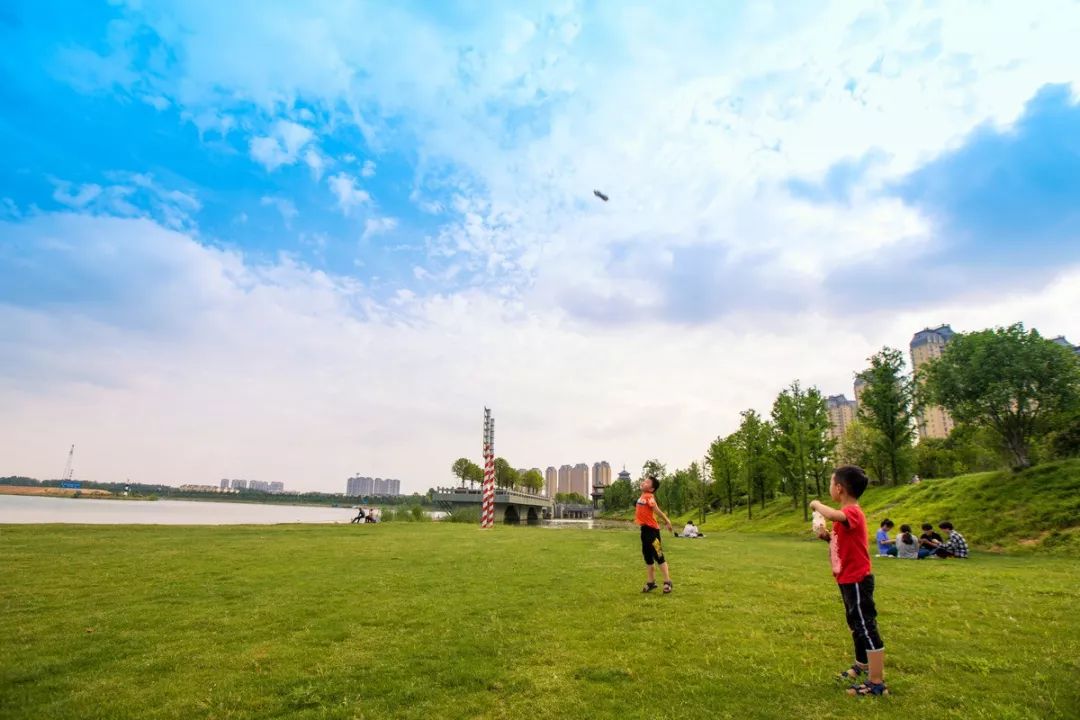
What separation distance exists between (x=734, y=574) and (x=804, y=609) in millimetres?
5386

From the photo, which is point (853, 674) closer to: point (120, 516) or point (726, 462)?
point (726, 462)

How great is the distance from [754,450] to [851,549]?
6094 cm

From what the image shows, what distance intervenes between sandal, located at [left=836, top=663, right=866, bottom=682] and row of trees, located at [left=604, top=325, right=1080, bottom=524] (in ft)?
128

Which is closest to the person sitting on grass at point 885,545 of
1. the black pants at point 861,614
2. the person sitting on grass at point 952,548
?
the person sitting on grass at point 952,548

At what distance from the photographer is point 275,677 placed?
23.0 feet

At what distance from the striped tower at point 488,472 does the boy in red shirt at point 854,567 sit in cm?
3612

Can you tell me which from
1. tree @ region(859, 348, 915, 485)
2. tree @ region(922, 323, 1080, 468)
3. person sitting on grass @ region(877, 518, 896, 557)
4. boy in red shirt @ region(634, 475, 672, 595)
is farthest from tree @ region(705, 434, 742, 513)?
boy in red shirt @ region(634, 475, 672, 595)

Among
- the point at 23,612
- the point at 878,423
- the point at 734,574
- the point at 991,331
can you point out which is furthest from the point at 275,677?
the point at 878,423

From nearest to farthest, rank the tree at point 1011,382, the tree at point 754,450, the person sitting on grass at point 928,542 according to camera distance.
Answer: the person sitting on grass at point 928,542, the tree at point 1011,382, the tree at point 754,450

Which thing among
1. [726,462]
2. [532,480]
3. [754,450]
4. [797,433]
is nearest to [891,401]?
[797,433]

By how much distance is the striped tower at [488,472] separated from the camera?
4188cm

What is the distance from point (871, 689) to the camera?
20.8ft

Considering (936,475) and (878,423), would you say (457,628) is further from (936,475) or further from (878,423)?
(936,475)

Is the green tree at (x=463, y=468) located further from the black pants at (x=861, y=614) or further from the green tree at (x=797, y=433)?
the black pants at (x=861, y=614)
